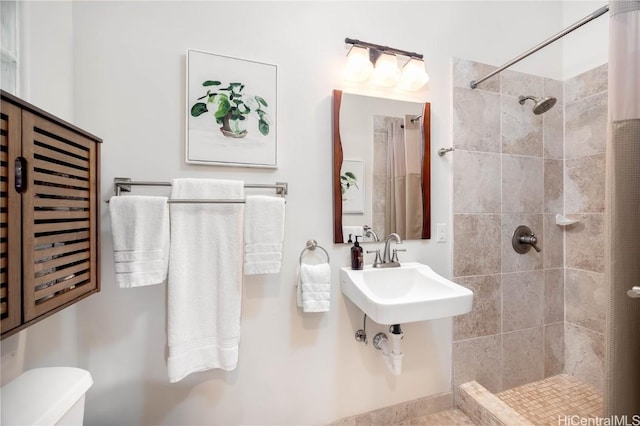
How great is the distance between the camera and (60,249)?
31.6 inches

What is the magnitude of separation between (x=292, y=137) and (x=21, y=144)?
3.08ft

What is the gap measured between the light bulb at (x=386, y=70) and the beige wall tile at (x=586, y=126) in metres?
1.31

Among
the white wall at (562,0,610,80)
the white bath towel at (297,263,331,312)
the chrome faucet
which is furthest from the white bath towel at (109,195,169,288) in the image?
the white wall at (562,0,610,80)

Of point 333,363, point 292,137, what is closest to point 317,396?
point 333,363

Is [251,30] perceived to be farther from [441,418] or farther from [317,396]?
[441,418]

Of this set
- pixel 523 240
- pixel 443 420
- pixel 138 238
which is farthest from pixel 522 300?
pixel 138 238

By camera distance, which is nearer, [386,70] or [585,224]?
[386,70]

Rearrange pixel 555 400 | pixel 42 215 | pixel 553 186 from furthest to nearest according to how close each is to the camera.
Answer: pixel 553 186
pixel 555 400
pixel 42 215

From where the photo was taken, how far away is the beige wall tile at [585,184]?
65.2 inches

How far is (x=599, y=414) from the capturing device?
58.9 inches

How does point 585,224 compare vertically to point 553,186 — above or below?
below

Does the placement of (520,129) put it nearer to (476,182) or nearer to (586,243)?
(476,182)

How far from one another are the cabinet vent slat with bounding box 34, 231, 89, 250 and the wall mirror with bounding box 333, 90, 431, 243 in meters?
1.02

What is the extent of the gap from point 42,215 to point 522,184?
230 cm
